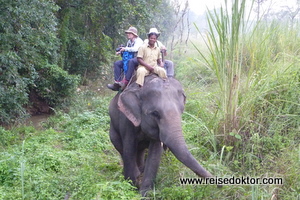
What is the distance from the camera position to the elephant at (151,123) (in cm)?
377

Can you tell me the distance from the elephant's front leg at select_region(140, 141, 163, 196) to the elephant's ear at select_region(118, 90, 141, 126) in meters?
0.36

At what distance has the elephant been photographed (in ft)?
12.4

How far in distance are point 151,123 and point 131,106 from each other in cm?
36

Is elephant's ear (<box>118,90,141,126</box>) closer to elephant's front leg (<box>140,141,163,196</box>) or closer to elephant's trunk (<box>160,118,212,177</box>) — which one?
elephant's front leg (<box>140,141,163,196</box>)

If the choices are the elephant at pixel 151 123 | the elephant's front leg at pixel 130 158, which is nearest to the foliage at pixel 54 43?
the elephant at pixel 151 123

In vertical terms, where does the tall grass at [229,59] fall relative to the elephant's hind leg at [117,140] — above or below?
above

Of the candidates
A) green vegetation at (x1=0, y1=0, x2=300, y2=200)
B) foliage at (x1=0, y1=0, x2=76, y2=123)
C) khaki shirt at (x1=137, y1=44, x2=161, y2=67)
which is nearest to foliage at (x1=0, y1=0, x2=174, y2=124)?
foliage at (x1=0, y1=0, x2=76, y2=123)

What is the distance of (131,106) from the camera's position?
4285 mm

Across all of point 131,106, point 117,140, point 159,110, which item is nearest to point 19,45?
point 117,140

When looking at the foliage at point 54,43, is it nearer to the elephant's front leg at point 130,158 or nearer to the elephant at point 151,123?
the elephant at point 151,123

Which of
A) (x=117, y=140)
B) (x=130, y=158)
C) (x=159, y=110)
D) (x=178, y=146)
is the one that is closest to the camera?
(x=178, y=146)

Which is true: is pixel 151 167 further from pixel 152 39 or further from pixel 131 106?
pixel 152 39

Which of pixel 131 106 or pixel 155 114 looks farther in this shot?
pixel 131 106

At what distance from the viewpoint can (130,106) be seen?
4.29m
